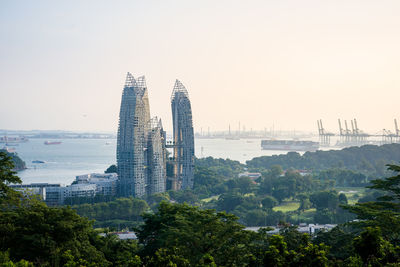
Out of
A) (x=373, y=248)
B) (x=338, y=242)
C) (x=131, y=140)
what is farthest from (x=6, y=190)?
(x=131, y=140)

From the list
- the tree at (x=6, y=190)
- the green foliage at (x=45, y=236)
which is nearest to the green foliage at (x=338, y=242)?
the green foliage at (x=45, y=236)

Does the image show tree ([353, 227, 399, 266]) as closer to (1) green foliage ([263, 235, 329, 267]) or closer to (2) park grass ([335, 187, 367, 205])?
(1) green foliage ([263, 235, 329, 267])

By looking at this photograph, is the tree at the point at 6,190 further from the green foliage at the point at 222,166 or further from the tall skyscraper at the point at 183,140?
the green foliage at the point at 222,166

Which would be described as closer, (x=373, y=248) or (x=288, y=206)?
(x=373, y=248)

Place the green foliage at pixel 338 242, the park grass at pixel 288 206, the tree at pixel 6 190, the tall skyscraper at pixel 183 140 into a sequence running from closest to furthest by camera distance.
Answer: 1. the green foliage at pixel 338 242
2. the tree at pixel 6 190
3. the park grass at pixel 288 206
4. the tall skyscraper at pixel 183 140

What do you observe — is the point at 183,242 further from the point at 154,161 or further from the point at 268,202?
the point at 154,161

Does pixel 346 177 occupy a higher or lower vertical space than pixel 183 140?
lower
